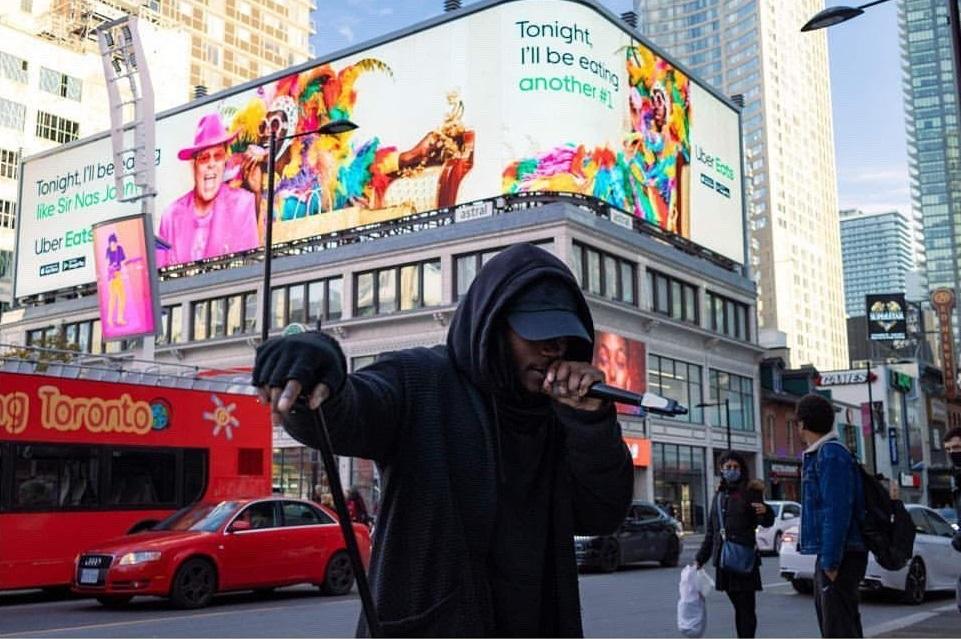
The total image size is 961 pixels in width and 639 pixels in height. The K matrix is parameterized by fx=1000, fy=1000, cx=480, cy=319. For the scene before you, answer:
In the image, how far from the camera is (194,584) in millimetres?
13406

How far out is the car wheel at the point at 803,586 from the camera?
617 inches

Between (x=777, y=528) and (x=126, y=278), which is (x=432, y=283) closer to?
(x=126, y=278)

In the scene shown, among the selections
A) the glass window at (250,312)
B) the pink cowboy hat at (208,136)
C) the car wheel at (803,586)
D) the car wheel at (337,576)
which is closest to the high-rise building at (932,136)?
the pink cowboy hat at (208,136)

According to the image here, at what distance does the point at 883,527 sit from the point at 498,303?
16.1 ft

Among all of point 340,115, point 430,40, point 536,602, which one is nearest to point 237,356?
point 340,115

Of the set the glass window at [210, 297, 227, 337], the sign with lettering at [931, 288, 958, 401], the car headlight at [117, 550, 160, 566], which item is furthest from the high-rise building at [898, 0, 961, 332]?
the car headlight at [117, 550, 160, 566]

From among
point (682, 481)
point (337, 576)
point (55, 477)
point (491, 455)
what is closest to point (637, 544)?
point (337, 576)

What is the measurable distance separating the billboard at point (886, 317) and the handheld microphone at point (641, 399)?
6541cm

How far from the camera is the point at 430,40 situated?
45219mm

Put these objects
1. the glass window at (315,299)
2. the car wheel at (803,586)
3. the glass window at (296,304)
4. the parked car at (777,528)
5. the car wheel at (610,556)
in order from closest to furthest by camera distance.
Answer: the car wheel at (803,586) → the car wheel at (610,556) → the parked car at (777,528) → the glass window at (315,299) → the glass window at (296,304)

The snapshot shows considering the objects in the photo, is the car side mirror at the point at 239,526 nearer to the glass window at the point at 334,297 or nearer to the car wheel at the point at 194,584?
the car wheel at the point at 194,584

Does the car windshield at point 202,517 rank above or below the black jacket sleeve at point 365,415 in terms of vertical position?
below

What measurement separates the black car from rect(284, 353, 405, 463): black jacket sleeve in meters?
17.7

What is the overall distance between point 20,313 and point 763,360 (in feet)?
145
